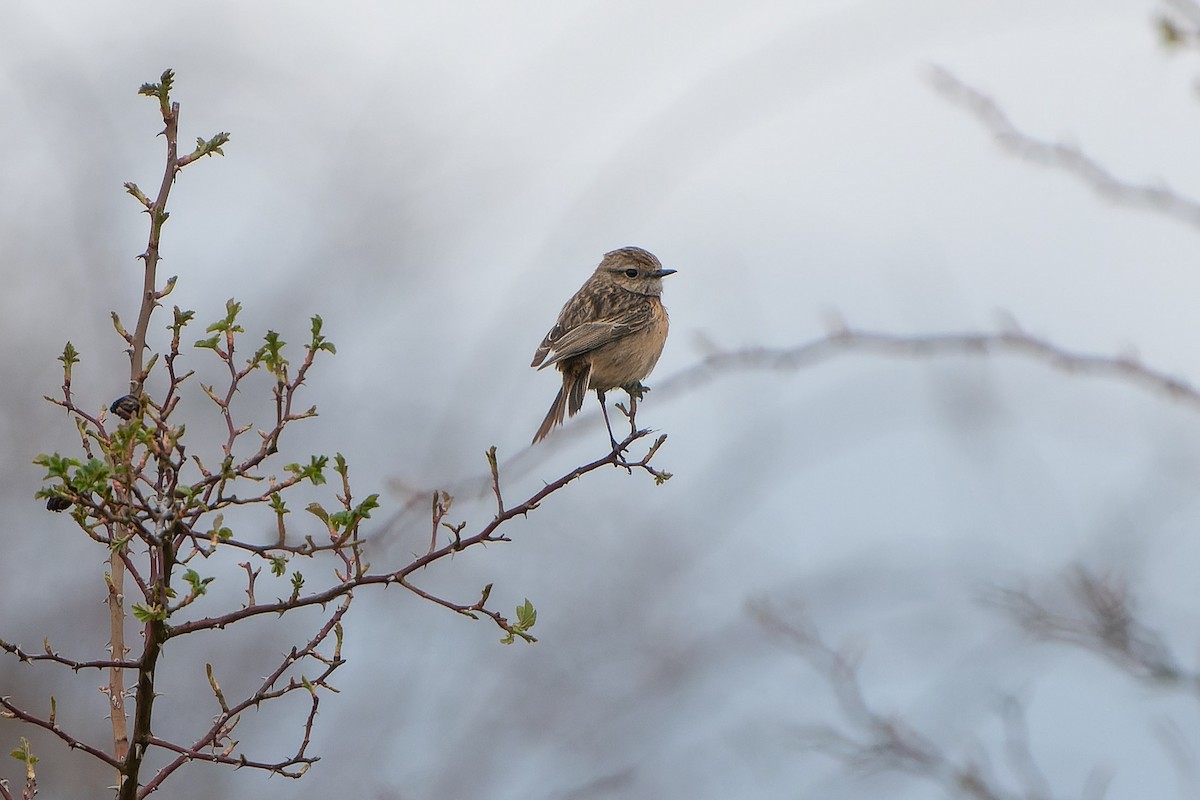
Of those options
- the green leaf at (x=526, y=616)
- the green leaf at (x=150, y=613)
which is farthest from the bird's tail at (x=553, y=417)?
the green leaf at (x=150, y=613)

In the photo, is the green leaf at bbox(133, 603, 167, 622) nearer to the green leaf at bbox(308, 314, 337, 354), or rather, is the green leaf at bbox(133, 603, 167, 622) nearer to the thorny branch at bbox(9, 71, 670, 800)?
the thorny branch at bbox(9, 71, 670, 800)

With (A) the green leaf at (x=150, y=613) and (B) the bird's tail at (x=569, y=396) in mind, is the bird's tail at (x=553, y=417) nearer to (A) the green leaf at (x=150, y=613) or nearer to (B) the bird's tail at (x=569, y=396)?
(B) the bird's tail at (x=569, y=396)

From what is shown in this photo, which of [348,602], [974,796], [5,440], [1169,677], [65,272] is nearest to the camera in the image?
[348,602]

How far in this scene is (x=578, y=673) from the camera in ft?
25.7

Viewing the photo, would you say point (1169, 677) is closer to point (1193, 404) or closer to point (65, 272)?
point (1193, 404)

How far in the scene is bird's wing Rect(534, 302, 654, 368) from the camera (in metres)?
6.54

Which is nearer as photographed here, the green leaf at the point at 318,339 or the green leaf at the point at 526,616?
the green leaf at the point at 318,339

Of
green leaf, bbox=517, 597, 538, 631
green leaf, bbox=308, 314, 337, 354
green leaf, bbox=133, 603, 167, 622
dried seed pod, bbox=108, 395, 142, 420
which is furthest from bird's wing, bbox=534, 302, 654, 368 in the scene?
green leaf, bbox=133, 603, 167, 622

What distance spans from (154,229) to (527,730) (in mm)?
5586

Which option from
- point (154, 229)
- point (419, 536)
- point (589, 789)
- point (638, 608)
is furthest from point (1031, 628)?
point (419, 536)

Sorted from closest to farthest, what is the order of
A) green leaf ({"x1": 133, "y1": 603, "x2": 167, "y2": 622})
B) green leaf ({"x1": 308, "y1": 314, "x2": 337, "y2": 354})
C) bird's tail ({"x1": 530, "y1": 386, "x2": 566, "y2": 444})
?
1. green leaf ({"x1": 133, "y1": 603, "x2": 167, "y2": 622})
2. green leaf ({"x1": 308, "y1": 314, "x2": 337, "y2": 354})
3. bird's tail ({"x1": 530, "y1": 386, "x2": 566, "y2": 444})

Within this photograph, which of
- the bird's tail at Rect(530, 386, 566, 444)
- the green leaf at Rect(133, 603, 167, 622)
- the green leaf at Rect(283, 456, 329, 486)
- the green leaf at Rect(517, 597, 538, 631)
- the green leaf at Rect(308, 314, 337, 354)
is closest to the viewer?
the green leaf at Rect(133, 603, 167, 622)

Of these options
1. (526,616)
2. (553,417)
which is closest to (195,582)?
(526,616)

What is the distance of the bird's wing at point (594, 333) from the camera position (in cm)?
654
